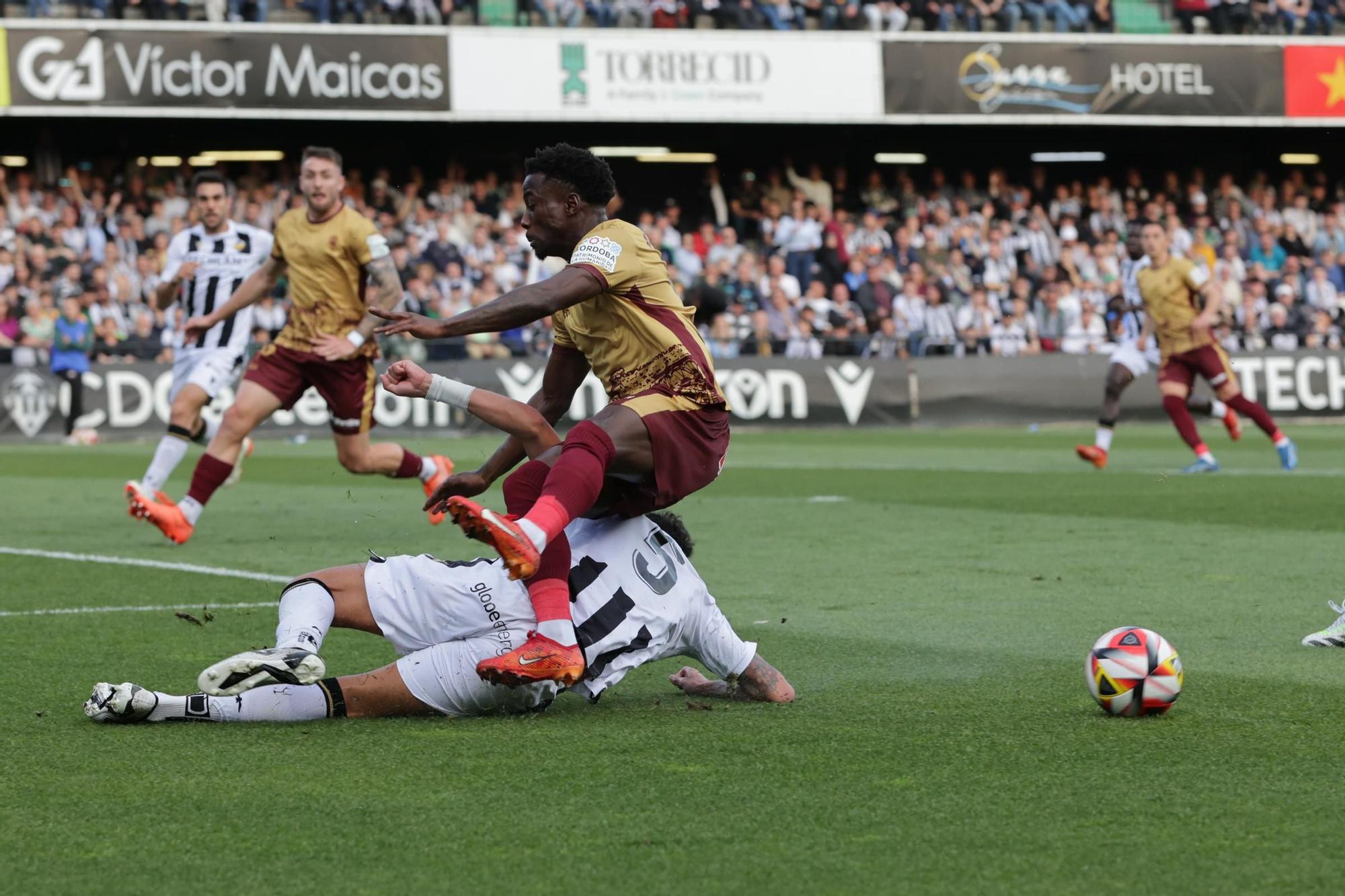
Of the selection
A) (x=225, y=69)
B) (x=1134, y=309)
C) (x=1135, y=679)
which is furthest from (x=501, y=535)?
(x=225, y=69)

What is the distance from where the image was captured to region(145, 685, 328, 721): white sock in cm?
517

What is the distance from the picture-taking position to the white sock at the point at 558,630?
16.7ft

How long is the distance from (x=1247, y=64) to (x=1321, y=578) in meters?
27.0

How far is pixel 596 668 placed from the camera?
5285 mm

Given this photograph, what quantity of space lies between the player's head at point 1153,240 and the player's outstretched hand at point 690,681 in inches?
449

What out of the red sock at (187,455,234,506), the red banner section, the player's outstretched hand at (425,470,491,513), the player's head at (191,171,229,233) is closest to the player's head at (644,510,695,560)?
the player's outstretched hand at (425,470,491,513)

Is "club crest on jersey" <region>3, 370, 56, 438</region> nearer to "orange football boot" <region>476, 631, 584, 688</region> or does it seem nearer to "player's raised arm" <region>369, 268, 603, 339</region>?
"player's raised arm" <region>369, 268, 603, 339</region>

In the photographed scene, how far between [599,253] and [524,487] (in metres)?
0.78

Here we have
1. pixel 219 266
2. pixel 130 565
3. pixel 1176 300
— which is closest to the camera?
pixel 130 565

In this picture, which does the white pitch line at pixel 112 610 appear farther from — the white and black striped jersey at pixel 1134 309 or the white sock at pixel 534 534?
the white and black striped jersey at pixel 1134 309

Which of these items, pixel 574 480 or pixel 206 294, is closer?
pixel 574 480

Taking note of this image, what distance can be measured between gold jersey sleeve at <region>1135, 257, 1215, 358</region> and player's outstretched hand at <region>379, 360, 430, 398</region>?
12316 mm

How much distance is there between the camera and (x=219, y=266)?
12352mm

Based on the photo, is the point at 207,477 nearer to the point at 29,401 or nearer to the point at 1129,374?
the point at 1129,374
